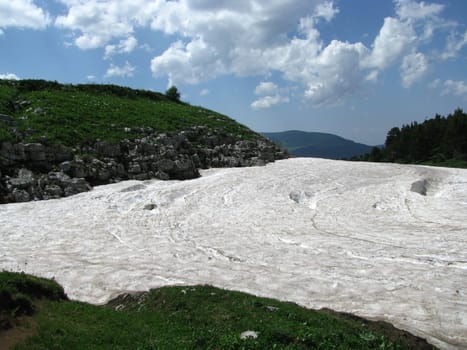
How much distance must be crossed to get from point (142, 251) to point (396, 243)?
45.7ft

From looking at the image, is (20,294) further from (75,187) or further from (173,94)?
(173,94)

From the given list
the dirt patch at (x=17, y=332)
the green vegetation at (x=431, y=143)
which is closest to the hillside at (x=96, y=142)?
the dirt patch at (x=17, y=332)

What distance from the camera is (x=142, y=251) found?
21234 millimetres

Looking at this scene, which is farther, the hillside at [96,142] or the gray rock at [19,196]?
the hillside at [96,142]

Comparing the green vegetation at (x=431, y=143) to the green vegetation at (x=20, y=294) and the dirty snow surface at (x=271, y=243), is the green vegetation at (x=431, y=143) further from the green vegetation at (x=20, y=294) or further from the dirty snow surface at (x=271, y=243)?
the green vegetation at (x=20, y=294)

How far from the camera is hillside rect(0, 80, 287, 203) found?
1346 inches

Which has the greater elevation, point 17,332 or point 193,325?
point 17,332

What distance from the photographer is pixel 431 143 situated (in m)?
120

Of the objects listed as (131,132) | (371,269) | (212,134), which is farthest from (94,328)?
(212,134)

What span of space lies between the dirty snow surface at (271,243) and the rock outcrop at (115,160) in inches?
92.3

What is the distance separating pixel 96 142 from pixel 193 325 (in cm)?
3395

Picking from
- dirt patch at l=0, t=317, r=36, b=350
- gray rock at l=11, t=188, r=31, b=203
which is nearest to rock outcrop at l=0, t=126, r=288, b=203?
gray rock at l=11, t=188, r=31, b=203

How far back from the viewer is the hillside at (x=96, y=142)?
34.2m

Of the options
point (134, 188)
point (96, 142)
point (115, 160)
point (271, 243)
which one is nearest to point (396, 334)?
point (271, 243)
